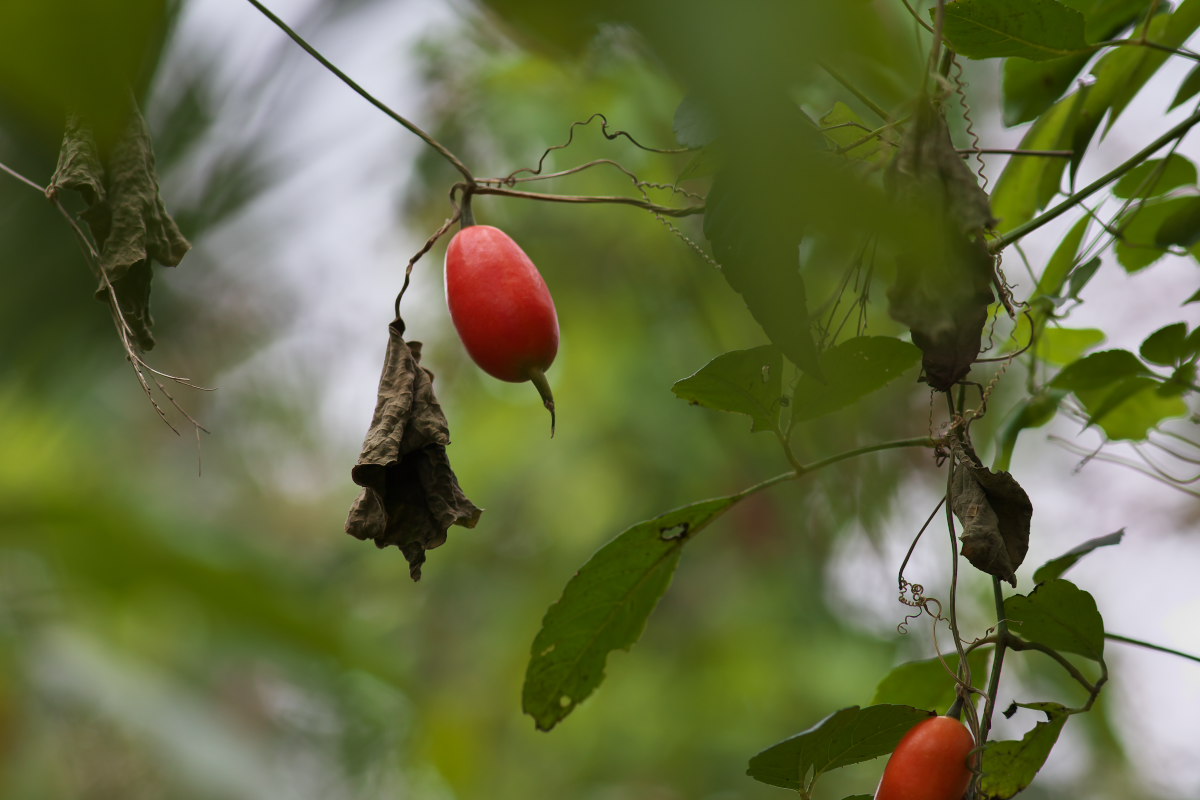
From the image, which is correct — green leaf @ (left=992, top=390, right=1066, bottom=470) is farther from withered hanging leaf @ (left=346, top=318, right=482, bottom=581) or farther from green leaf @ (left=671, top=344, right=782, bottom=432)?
withered hanging leaf @ (left=346, top=318, right=482, bottom=581)

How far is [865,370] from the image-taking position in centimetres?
55

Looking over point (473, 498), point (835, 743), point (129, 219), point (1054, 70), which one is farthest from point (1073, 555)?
point (473, 498)

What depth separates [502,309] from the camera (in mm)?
484

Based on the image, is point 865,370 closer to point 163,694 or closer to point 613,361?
point 163,694

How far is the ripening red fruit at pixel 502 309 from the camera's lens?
485 mm

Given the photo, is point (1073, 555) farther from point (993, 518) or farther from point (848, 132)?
point (848, 132)

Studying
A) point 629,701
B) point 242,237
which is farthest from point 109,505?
point 629,701

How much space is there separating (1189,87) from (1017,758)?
0.40 metres

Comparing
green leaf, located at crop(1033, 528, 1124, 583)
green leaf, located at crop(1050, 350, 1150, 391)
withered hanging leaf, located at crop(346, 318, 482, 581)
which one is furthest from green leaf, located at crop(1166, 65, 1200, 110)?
withered hanging leaf, located at crop(346, 318, 482, 581)

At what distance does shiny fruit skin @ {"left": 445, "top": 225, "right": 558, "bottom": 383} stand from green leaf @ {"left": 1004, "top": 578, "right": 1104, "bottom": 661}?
252mm

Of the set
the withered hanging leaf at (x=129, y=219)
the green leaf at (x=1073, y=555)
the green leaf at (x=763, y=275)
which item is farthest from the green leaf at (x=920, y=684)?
the withered hanging leaf at (x=129, y=219)

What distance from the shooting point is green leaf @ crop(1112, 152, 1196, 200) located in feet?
2.23

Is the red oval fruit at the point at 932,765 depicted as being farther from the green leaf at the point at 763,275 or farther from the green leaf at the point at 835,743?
the green leaf at the point at 763,275

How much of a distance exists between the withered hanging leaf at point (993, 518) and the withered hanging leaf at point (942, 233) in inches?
3.1
